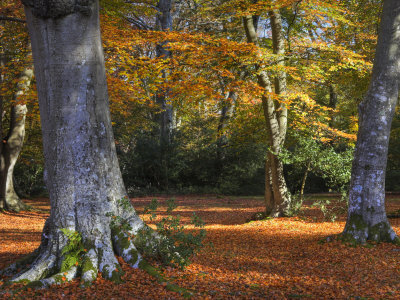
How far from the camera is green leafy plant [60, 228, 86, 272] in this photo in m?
3.98

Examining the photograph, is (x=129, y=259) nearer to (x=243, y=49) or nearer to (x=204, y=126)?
(x=243, y=49)

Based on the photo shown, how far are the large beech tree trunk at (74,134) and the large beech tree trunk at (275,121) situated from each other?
589 centimetres

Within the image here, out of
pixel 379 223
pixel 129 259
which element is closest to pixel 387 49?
pixel 379 223

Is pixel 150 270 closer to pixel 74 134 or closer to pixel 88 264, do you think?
pixel 88 264

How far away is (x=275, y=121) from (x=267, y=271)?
558 centimetres

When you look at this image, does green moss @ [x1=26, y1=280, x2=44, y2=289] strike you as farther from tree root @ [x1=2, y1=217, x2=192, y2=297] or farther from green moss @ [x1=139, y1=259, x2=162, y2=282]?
green moss @ [x1=139, y1=259, x2=162, y2=282]

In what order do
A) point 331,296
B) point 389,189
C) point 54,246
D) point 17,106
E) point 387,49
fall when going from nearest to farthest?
point 331,296 → point 54,246 → point 387,49 → point 17,106 → point 389,189

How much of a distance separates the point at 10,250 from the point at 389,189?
16851 mm

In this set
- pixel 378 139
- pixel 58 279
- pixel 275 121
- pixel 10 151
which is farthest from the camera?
pixel 10 151

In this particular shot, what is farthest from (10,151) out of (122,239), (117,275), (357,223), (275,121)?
(357,223)

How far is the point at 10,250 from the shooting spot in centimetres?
630

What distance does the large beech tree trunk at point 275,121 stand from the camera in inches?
375

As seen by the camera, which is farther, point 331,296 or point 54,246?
point 54,246

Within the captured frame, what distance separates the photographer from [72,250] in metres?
4.11
